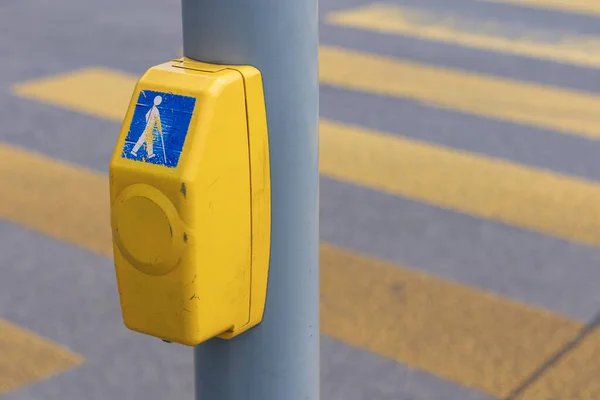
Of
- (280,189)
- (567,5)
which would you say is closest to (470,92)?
(567,5)

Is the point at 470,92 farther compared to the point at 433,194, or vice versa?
the point at 470,92

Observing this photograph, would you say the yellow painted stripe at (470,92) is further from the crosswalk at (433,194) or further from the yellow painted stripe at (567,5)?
the yellow painted stripe at (567,5)

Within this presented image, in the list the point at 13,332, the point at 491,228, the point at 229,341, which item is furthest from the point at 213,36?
the point at 491,228

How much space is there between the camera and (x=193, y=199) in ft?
5.52

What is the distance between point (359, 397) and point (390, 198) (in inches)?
75.6

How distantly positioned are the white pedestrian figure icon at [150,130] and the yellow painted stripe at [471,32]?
678 cm

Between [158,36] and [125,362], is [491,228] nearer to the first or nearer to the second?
[125,362]

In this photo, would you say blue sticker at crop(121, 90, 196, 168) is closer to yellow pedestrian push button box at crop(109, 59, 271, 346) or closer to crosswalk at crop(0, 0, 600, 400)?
yellow pedestrian push button box at crop(109, 59, 271, 346)

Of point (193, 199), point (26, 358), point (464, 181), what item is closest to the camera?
point (193, 199)

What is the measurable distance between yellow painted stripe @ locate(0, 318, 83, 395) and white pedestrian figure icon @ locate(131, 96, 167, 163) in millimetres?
2544

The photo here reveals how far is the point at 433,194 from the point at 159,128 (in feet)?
13.5

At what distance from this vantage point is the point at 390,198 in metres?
5.73

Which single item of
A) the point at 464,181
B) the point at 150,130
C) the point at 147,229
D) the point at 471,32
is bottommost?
the point at 464,181

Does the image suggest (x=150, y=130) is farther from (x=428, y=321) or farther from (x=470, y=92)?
(x=470, y=92)
